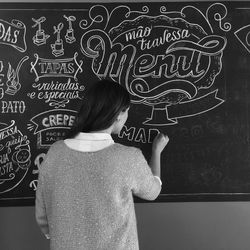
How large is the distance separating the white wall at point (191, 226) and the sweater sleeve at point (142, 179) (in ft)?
1.96

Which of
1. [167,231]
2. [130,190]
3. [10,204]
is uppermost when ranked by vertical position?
[130,190]

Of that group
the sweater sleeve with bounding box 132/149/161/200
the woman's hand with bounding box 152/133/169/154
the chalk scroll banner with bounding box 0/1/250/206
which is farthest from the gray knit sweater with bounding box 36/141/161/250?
the chalk scroll banner with bounding box 0/1/250/206

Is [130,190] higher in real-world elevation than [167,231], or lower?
higher

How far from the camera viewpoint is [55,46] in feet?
5.98

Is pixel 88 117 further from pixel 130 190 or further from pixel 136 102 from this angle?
pixel 136 102

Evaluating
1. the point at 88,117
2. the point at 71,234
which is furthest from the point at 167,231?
the point at 88,117

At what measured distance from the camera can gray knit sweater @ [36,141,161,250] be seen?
1.17 metres

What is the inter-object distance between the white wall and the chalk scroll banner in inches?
2.2

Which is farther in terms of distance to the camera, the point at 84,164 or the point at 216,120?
the point at 216,120

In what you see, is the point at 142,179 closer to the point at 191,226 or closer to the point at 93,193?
the point at 93,193

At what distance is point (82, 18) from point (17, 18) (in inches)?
13.2

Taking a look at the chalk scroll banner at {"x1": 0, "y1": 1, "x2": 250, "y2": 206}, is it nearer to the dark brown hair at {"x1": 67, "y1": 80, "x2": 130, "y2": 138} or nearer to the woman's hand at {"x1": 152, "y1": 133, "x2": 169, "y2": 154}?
the woman's hand at {"x1": 152, "y1": 133, "x2": 169, "y2": 154}

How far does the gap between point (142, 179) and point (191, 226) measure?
77 centimetres

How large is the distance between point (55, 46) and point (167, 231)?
44.6 inches
